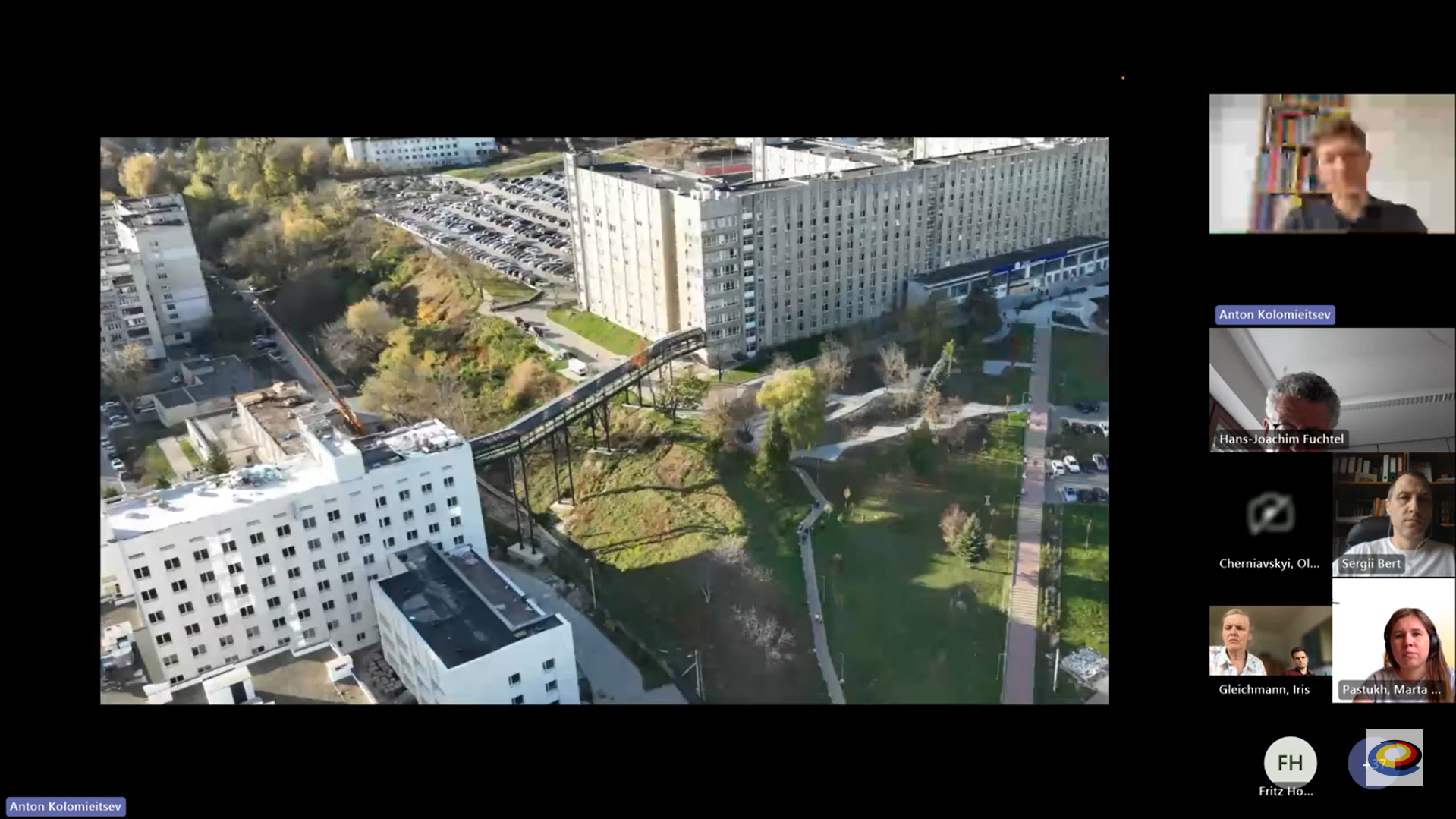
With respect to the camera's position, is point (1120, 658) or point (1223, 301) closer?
point (1223, 301)

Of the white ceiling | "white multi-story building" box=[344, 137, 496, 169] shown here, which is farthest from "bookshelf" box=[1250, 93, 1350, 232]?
"white multi-story building" box=[344, 137, 496, 169]

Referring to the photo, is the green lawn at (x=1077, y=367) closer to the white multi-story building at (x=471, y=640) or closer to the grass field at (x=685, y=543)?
the grass field at (x=685, y=543)

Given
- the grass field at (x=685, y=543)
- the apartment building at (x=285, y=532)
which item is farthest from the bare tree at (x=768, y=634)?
the apartment building at (x=285, y=532)

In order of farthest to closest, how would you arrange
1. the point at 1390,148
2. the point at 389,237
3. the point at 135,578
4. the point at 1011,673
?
the point at 389,237 < the point at 1011,673 < the point at 135,578 < the point at 1390,148

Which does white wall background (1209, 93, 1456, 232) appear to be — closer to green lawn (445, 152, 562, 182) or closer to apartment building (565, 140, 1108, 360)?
apartment building (565, 140, 1108, 360)

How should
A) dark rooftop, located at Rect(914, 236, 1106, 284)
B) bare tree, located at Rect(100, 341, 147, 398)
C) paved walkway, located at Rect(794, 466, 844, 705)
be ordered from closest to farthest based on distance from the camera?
bare tree, located at Rect(100, 341, 147, 398), paved walkway, located at Rect(794, 466, 844, 705), dark rooftop, located at Rect(914, 236, 1106, 284)

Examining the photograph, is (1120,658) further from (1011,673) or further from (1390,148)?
(1390,148)
